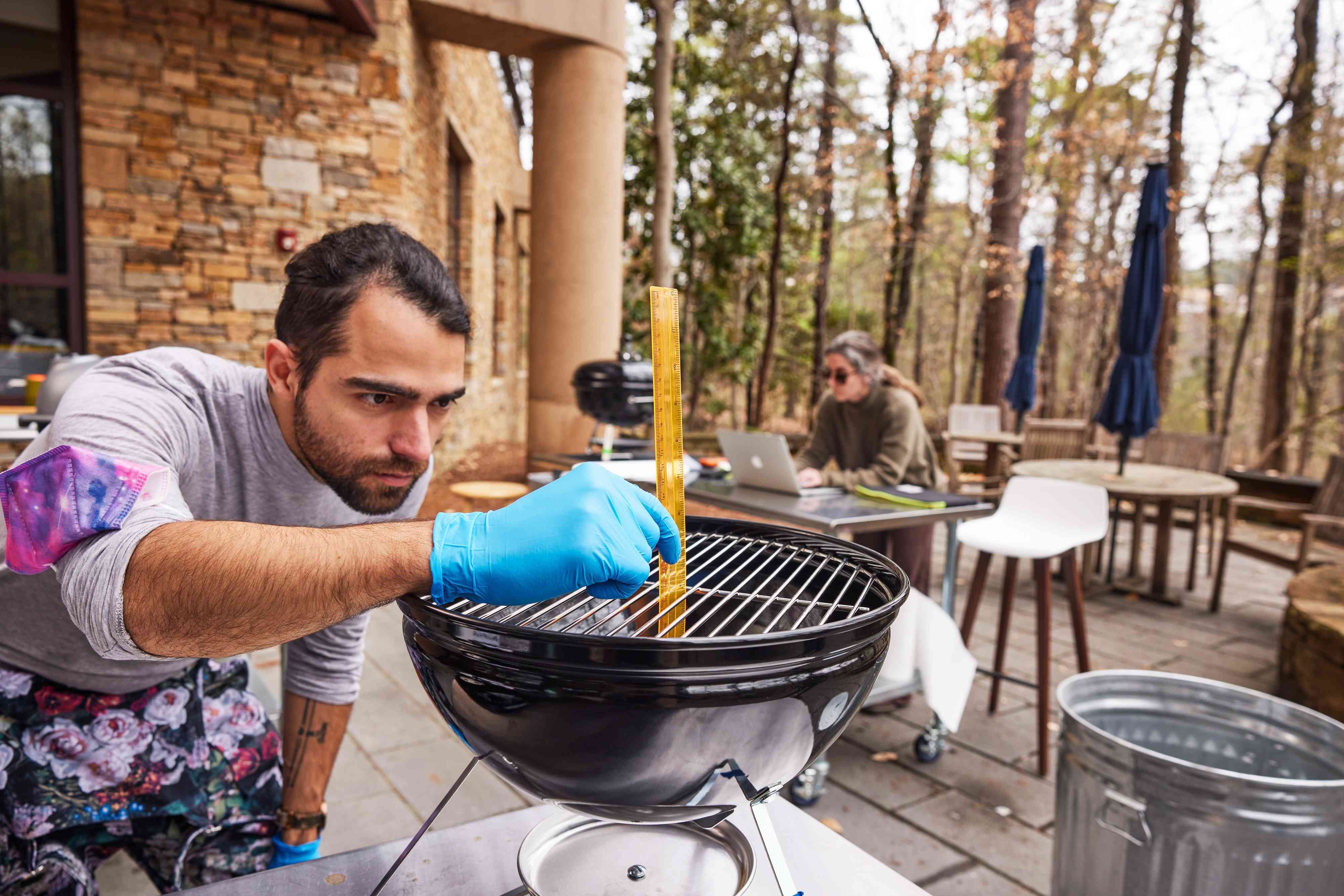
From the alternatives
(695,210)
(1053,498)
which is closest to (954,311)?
(695,210)

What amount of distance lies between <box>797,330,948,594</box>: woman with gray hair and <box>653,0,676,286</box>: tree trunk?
132 inches

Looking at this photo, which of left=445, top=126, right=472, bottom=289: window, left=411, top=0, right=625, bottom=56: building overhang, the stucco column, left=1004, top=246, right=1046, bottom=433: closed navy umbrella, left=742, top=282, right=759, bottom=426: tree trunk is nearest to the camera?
left=411, top=0, right=625, bottom=56: building overhang

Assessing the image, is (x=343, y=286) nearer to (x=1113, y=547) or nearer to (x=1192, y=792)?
(x=1192, y=792)

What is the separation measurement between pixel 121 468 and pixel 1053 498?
127 inches

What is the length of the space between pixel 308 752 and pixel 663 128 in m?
6.42

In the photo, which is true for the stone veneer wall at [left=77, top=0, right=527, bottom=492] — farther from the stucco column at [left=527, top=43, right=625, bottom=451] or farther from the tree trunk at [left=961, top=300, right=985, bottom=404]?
the tree trunk at [left=961, top=300, right=985, bottom=404]

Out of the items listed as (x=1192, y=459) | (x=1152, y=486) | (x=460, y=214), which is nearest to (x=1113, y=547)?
(x=1152, y=486)

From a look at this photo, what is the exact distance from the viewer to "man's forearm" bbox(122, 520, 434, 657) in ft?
2.38

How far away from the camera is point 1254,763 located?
177cm

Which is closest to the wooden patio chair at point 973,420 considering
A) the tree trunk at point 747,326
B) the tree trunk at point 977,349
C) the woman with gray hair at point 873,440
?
the tree trunk at point 977,349

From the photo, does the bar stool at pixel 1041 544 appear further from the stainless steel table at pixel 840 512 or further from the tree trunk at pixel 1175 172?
the tree trunk at pixel 1175 172

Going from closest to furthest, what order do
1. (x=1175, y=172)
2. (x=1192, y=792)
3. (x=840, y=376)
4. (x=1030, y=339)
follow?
(x=1192, y=792) → (x=840, y=376) → (x=1030, y=339) → (x=1175, y=172)

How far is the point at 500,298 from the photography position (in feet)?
40.3

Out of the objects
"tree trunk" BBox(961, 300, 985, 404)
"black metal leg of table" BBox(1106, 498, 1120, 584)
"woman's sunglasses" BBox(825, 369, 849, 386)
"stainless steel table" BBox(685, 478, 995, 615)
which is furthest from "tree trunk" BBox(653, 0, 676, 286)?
"tree trunk" BBox(961, 300, 985, 404)
